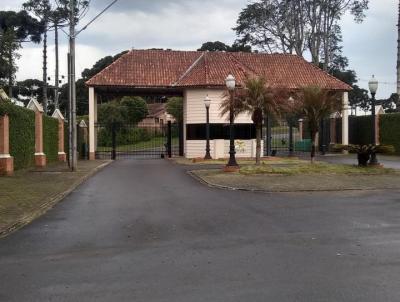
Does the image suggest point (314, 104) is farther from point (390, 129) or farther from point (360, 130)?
point (360, 130)

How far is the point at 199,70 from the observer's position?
1406 inches

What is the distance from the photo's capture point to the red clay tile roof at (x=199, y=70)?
3481cm

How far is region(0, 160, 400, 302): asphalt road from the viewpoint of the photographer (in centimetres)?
593

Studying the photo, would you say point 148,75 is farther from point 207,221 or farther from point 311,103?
point 207,221

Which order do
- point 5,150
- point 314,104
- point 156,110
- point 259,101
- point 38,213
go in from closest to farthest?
1. point 38,213
2. point 5,150
3. point 314,104
4. point 259,101
5. point 156,110

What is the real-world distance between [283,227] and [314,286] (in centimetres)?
379

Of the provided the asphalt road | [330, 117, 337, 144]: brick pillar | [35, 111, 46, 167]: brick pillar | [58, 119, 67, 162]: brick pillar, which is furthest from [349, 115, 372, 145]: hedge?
the asphalt road

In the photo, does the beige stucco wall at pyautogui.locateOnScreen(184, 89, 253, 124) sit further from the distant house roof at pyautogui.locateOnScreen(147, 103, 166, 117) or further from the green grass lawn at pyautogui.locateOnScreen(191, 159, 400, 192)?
the distant house roof at pyautogui.locateOnScreen(147, 103, 166, 117)

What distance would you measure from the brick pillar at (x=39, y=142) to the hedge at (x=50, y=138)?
0.97 m

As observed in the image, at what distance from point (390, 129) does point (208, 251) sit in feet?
98.9

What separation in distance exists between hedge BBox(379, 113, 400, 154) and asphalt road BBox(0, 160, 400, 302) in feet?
73.8

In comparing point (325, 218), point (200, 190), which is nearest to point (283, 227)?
point (325, 218)

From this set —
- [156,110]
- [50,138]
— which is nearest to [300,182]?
[50,138]

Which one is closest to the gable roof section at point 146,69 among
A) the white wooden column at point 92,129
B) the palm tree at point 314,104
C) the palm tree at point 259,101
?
the white wooden column at point 92,129
